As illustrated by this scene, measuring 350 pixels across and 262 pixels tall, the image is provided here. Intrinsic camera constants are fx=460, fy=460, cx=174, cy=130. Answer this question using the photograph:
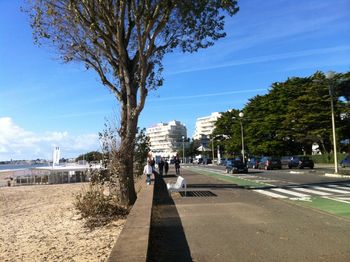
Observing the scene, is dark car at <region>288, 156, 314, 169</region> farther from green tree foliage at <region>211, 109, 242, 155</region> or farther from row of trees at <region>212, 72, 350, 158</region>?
green tree foliage at <region>211, 109, 242, 155</region>

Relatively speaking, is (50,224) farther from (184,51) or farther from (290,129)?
(290,129)

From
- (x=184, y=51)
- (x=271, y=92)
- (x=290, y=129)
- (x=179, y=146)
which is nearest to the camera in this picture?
(x=184, y=51)

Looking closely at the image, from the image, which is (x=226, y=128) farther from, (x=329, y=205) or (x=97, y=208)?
(x=97, y=208)

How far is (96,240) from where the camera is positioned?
36.4ft

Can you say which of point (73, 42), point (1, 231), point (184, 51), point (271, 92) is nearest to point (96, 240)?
point (1, 231)

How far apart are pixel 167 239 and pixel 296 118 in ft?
187

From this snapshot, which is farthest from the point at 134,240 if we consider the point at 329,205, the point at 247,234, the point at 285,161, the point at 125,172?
the point at 285,161

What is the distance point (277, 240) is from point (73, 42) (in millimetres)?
13025

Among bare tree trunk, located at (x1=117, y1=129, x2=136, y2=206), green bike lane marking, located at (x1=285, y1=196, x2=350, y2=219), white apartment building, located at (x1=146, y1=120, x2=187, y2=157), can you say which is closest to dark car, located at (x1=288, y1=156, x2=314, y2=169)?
green bike lane marking, located at (x1=285, y1=196, x2=350, y2=219)

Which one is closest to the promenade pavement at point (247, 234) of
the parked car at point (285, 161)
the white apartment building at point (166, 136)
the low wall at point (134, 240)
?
the low wall at point (134, 240)

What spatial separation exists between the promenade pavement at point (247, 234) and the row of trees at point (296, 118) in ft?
126

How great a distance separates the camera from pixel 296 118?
63906 millimetres

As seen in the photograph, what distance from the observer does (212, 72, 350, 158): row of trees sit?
59300 millimetres

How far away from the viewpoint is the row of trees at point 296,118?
195 feet
